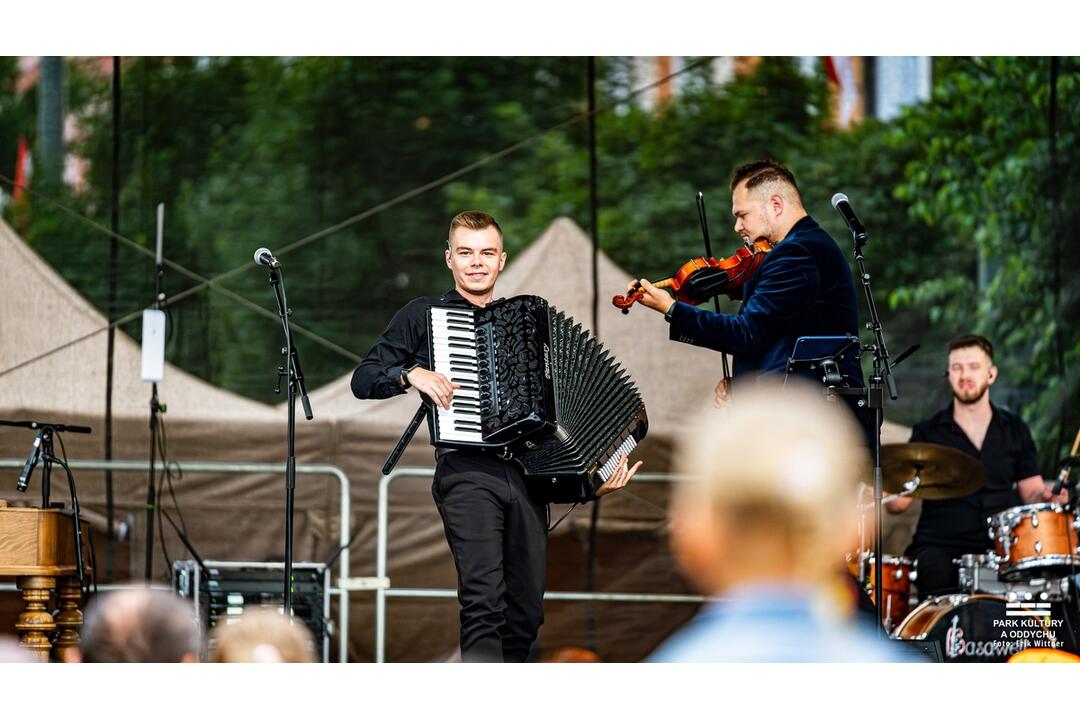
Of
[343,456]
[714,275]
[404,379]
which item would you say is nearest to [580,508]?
[343,456]

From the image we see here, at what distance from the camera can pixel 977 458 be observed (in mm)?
6574

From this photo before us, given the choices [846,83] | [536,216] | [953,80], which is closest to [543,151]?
[536,216]

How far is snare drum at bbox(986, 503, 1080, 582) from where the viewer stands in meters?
5.98

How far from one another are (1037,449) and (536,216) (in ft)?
9.12

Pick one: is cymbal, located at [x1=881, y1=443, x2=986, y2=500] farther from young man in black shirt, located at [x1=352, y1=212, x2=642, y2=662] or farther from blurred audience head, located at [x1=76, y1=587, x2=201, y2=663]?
blurred audience head, located at [x1=76, y1=587, x2=201, y2=663]

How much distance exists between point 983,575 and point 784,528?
169 centimetres

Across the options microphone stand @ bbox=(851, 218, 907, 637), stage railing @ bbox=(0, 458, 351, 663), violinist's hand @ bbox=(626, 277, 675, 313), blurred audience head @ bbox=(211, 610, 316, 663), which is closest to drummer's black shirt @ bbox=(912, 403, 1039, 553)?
microphone stand @ bbox=(851, 218, 907, 637)

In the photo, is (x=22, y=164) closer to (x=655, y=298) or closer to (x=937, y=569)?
(x=655, y=298)

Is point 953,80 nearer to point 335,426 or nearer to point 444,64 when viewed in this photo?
point 444,64

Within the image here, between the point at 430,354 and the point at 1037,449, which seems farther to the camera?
the point at 1037,449

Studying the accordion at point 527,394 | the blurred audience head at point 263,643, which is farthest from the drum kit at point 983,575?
the blurred audience head at point 263,643
